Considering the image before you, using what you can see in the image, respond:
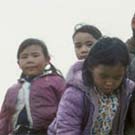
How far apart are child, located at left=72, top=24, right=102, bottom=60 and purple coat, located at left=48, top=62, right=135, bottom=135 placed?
84 cm

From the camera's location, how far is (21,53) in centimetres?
360

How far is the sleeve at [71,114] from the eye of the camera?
2.59m

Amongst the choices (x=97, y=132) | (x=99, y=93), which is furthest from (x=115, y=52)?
(x=97, y=132)

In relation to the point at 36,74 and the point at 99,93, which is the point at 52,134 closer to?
the point at 99,93

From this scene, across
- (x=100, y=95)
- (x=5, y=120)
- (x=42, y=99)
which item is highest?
(x=100, y=95)

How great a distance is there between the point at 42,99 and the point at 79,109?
0.89 meters

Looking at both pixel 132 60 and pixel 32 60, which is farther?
pixel 32 60

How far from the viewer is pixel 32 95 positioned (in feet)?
11.4

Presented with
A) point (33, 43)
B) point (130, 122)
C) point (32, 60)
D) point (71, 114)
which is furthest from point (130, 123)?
point (33, 43)

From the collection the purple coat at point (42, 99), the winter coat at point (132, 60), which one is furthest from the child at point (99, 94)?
the purple coat at point (42, 99)

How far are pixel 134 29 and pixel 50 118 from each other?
860 millimetres

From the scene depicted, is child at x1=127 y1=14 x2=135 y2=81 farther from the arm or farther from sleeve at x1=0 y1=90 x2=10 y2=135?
sleeve at x1=0 y1=90 x2=10 y2=135

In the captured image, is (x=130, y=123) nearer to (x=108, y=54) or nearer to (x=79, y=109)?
(x=79, y=109)

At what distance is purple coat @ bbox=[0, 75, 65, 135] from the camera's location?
3416mm
